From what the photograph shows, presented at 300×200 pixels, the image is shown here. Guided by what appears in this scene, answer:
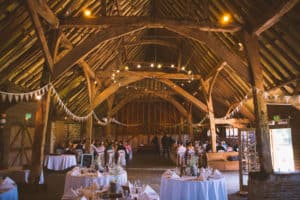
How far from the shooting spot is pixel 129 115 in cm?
2108

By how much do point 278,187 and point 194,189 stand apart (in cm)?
262

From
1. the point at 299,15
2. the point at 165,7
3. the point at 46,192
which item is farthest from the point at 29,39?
the point at 299,15

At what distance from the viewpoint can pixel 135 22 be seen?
22.4ft

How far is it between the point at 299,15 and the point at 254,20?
109cm

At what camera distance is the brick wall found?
19.3 ft

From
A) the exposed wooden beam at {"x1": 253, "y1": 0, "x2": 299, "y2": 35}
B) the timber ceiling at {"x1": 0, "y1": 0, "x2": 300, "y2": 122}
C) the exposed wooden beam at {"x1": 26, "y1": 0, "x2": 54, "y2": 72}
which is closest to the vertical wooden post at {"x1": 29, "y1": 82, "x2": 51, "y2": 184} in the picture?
the timber ceiling at {"x1": 0, "y1": 0, "x2": 300, "y2": 122}

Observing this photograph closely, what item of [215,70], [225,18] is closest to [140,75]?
[215,70]

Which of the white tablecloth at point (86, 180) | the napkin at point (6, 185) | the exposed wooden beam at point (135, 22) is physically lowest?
the white tablecloth at point (86, 180)

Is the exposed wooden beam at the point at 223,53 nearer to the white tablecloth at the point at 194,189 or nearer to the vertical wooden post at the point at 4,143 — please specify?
the white tablecloth at the point at 194,189

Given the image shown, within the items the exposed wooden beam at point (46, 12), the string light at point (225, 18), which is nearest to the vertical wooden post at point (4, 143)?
the exposed wooden beam at point (46, 12)

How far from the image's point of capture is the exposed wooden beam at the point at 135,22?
668cm

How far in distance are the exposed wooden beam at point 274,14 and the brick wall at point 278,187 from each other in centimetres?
364

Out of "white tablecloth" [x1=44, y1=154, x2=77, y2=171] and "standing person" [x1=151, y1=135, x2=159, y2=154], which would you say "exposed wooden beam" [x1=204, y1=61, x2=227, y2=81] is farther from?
"standing person" [x1=151, y1=135, x2=159, y2=154]

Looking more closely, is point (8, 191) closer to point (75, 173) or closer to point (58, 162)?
point (75, 173)
